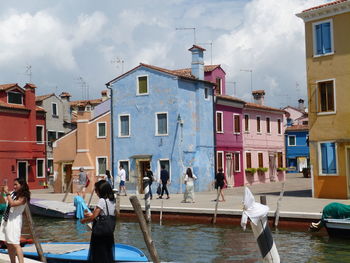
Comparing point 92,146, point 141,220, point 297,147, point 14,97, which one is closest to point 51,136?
point 14,97

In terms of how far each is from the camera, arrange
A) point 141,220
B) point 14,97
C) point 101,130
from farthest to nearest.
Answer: point 14,97, point 101,130, point 141,220

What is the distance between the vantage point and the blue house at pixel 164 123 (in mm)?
30641

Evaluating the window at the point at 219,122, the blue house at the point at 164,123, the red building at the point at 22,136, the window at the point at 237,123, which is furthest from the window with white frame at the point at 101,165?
the window at the point at 237,123

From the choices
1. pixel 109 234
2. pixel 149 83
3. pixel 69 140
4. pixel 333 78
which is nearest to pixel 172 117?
pixel 149 83

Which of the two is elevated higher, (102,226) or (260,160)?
(260,160)

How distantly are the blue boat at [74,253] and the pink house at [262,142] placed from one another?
25.4 m

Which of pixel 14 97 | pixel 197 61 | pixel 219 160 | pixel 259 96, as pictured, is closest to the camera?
pixel 197 61

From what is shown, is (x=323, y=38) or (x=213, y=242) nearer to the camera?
(x=213, y=242)

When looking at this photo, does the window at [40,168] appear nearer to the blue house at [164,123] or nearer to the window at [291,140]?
the blue house at [164,123]

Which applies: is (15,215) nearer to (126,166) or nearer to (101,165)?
(126,166)

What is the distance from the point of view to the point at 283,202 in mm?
21734

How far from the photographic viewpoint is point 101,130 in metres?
33.2

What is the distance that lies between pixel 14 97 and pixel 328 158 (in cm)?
2517

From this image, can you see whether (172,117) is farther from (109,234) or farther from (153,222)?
(109,234)
